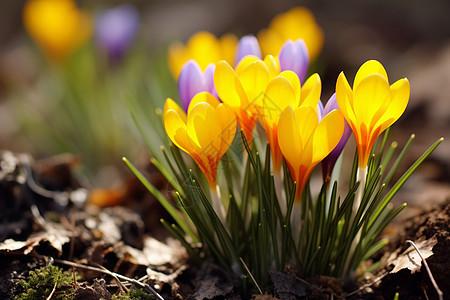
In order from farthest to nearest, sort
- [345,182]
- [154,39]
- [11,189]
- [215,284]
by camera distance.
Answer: [154,39] < [345,182] < [11,189] < [215,284]

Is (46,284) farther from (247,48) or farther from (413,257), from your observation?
(413,257)

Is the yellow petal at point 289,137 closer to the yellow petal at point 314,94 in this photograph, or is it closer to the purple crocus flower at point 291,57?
the yellow petal at point 314,94

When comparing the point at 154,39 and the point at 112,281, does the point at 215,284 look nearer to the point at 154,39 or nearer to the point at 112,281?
the point at 112,281

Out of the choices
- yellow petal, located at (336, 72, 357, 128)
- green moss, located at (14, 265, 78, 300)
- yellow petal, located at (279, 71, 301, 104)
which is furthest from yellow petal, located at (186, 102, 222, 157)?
green moss, located at (14, 265, 78, 300)

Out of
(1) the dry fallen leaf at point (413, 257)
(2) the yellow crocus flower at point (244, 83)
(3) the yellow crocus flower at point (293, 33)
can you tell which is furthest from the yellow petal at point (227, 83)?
(3) the yellow crocus flower at point (293, 33)

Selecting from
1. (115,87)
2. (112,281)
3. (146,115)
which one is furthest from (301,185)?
(115,87)

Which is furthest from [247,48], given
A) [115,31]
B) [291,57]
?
[115,31]
